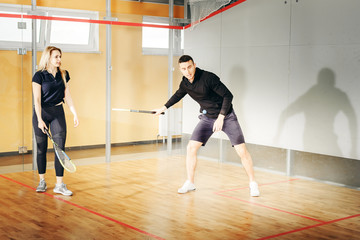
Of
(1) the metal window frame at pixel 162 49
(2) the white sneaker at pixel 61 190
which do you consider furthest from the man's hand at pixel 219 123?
(1) the metal window frame at pixel 162 49

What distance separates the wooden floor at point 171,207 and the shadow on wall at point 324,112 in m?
0.43

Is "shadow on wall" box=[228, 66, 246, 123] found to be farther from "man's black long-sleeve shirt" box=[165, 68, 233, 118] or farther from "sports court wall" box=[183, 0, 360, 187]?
"man's black long-sleeve shirt" box=[165, 68, 233, 118]

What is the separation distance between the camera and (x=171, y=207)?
4.46m

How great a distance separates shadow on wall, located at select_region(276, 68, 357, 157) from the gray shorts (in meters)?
1.19

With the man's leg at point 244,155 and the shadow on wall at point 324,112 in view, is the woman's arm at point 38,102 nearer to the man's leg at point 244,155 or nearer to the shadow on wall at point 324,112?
the man's leg at point 244,155

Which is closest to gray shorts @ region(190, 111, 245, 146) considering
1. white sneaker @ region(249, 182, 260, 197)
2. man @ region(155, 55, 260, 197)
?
man @ region(155, 55, 260, 197)

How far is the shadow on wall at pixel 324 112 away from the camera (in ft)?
17.4

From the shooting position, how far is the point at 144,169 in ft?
20.7

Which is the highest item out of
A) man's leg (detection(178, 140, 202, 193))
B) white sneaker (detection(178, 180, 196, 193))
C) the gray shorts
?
the gray shorts

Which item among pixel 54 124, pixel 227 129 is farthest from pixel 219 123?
pixel 54 124

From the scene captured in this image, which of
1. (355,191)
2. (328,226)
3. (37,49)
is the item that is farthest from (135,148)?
(328,226)

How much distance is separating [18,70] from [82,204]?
225 cm

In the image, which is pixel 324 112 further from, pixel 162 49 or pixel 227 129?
pixel 162 49

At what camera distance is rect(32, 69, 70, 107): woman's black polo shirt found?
15.2ft
